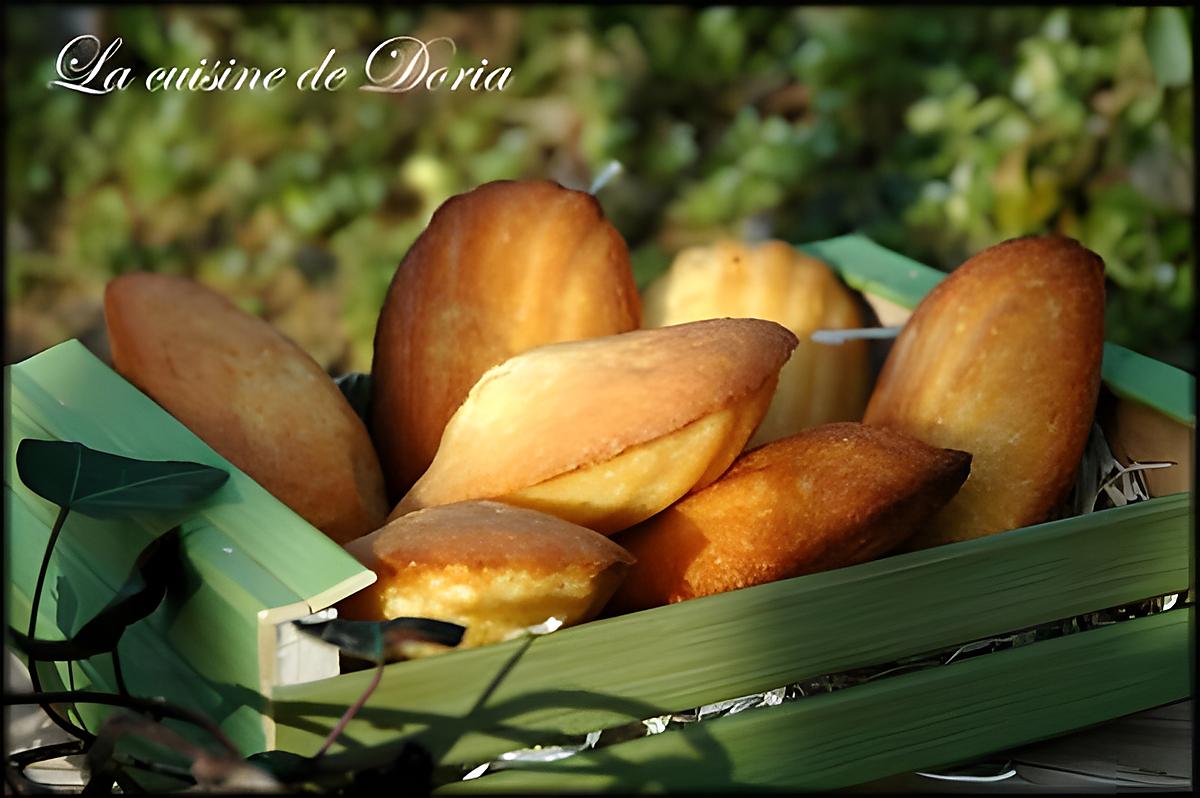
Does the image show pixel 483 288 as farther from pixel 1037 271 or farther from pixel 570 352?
pixel 1037 271

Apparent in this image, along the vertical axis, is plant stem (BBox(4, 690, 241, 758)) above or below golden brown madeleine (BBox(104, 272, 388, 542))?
below

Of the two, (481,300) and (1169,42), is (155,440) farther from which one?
(1169,42)

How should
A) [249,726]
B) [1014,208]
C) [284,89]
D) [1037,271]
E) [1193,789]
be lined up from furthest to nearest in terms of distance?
[284,89] → [1014,208] → [1037,271] → [1193,789] → [249,726]

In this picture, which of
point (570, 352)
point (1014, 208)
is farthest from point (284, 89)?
point (570, 352)

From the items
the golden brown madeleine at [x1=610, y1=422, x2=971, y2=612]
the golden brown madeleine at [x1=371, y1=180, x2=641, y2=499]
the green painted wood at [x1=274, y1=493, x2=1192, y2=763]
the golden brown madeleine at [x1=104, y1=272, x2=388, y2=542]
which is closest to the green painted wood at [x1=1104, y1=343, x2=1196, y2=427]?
the green painted wood at [x1=274, y1=493, x2=1192, y2=763]

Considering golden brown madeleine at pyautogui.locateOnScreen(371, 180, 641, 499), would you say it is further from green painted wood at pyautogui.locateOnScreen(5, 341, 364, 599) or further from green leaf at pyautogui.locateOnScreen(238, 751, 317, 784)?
green leaf at pyautogui.locateOnScreen(238, 751, 317, 784)

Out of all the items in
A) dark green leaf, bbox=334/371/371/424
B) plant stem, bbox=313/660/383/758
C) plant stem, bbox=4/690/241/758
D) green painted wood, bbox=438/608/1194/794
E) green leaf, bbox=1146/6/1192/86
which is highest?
green leaf, bbox=1146/6/1192/86

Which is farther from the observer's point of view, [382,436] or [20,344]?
[20,344]
